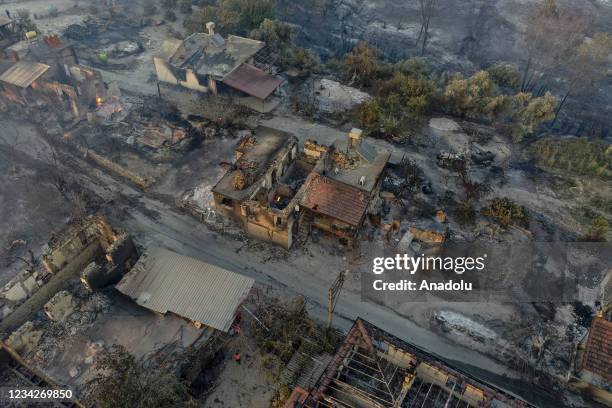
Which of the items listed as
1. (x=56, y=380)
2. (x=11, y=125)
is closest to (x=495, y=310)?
(x=56, y=380)

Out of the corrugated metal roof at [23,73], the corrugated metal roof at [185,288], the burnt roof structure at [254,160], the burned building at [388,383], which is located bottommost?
the corrugated metal roof at [185,288]

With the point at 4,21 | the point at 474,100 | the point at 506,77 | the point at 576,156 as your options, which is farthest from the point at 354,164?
the point at 4,21

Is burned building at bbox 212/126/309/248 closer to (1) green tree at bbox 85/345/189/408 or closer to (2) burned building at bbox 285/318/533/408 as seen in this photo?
(1) green tree at bbox 85/345/189/408

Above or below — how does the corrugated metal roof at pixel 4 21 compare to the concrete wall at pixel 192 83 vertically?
above

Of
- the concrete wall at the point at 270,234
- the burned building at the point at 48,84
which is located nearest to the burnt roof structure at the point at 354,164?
the concrete wall at the point at 270,234

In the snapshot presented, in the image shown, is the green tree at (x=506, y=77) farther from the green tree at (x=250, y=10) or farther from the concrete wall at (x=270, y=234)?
the concrete wall at (x=270, y=234)

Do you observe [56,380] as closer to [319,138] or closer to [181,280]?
[181,280]

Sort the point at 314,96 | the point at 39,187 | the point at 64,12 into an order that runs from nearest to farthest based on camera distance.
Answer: the point at 39,187 < the point at 314,96 < the point at 64,12
